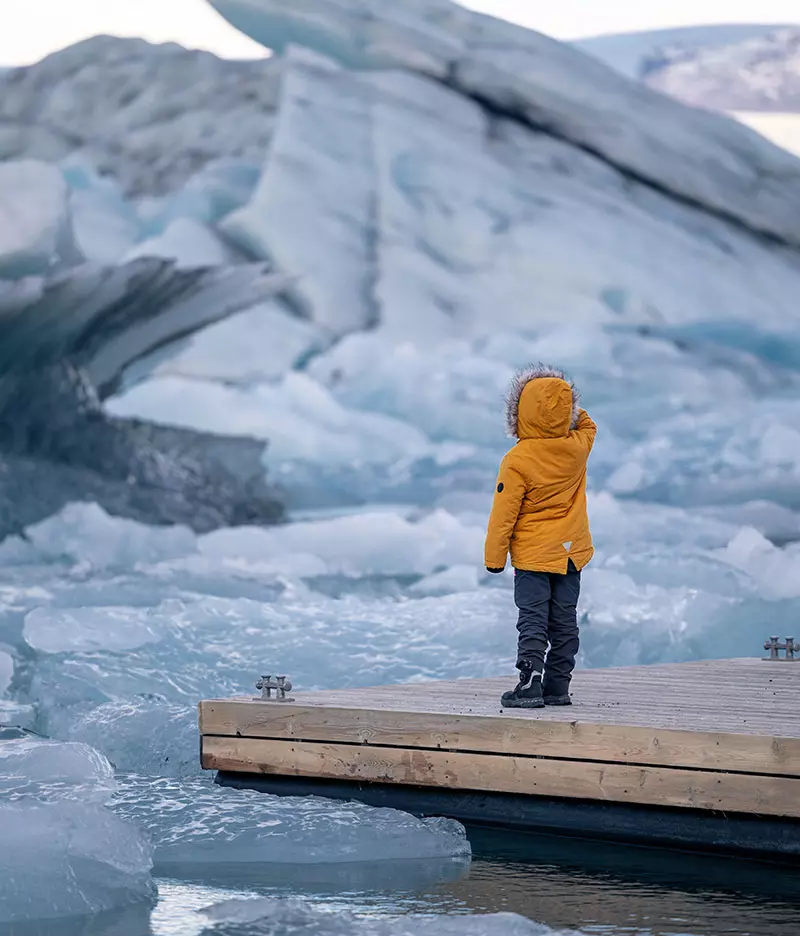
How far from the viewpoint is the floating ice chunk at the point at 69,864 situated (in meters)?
2.80

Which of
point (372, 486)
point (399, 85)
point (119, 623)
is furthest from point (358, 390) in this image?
point (119, 623)

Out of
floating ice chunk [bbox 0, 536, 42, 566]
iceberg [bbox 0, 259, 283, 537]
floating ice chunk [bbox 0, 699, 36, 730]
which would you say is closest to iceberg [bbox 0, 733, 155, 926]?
floating ice chunk [bbox 0, 699, 36, 730]

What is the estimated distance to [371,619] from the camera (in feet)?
23.6

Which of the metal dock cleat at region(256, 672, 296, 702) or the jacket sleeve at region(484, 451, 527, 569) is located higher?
the jacket sleeve at region(484, 451, 527, 569)

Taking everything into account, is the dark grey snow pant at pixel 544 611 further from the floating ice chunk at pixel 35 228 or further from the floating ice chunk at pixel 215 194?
the floating ice chunk at pixel 215 194

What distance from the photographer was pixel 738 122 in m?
13.0

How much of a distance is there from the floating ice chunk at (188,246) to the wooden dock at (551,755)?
8814mm

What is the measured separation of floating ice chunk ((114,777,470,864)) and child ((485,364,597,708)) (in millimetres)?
465

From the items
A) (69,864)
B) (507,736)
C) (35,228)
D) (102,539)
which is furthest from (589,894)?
(35,228)

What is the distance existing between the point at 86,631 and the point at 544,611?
11.5 ft

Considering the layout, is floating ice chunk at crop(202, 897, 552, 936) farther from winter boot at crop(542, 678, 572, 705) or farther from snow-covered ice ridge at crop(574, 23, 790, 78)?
snow-covered ice ridge at crop(574, 23, 790, 78)

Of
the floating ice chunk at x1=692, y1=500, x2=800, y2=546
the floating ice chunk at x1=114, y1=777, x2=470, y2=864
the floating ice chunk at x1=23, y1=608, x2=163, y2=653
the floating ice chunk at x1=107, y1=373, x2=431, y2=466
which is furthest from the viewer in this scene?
the floating ice chunk at x1=107, y1=373, x2=431, y2=466

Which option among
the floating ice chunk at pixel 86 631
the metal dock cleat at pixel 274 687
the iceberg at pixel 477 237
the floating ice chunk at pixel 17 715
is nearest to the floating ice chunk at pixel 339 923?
the metal dock cleat at pixel 274 687

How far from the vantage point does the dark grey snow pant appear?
11.0ft
